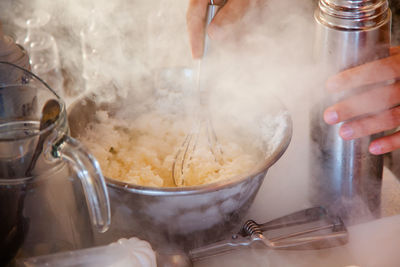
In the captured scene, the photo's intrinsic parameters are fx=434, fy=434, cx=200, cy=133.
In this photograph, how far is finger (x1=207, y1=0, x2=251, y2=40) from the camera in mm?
748

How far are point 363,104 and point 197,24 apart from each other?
1.04 ft

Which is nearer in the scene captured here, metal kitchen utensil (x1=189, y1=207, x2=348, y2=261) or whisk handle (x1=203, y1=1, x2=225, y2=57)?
metal kitchen utensil (x1=189, y1=207, x2=348, y2=261)

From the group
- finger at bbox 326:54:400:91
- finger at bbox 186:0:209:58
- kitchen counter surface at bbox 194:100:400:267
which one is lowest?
kitchen counter surface at bbox 194:100:400:267

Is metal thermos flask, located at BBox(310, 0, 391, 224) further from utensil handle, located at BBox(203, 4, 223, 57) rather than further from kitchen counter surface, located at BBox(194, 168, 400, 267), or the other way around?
utensil handle, located at BBox(203, 4, 223, 57)

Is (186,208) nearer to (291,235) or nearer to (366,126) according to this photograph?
(291,235)

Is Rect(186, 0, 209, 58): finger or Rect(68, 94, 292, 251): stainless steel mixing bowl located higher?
Rect(186, 0, 209, 58): finger

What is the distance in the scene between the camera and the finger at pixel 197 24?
76 centimetres

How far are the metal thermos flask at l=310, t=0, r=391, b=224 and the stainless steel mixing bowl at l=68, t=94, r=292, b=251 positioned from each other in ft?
0.27

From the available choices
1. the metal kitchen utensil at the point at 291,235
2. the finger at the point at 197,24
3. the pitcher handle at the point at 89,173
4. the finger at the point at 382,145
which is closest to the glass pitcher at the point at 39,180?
the pitcher handle at the point at 89,173

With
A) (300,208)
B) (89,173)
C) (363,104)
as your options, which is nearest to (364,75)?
(363,104)

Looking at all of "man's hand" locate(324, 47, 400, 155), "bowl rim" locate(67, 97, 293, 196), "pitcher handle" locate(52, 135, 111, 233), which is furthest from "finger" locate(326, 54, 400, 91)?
"pitcher handle" locate(52, 135, 111, 233)

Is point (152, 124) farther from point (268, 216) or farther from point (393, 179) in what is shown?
point (393, 179)

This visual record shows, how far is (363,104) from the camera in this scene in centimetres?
65

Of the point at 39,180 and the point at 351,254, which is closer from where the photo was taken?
the point at 39,180
